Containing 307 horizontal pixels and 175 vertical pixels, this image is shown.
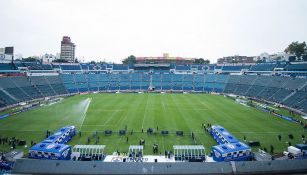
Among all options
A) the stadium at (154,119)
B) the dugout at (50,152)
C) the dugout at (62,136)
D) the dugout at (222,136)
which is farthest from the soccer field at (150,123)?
the dugout at (50,152)

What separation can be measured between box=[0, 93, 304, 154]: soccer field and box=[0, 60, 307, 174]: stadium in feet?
0.45

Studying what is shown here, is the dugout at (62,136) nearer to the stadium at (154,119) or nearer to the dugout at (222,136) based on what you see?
the stadium at (154,119)

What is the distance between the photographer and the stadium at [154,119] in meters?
26.5

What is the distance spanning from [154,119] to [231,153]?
21018mm

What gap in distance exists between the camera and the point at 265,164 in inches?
775

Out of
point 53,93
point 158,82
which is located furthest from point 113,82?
point 53,93

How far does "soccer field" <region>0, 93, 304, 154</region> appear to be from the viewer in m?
32.5

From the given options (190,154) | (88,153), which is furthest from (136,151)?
(190,154)

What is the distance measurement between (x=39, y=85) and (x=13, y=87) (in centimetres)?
1064

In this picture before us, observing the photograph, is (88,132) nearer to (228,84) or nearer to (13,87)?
(13,87)

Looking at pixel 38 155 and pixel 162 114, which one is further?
pixel 162 114

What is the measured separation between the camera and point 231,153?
82.3ft

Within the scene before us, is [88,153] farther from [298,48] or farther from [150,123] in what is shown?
[298,48]

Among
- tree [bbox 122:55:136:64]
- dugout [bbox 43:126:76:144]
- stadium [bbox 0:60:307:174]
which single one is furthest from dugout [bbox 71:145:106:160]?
tree [bbox 122:55:136:64]
